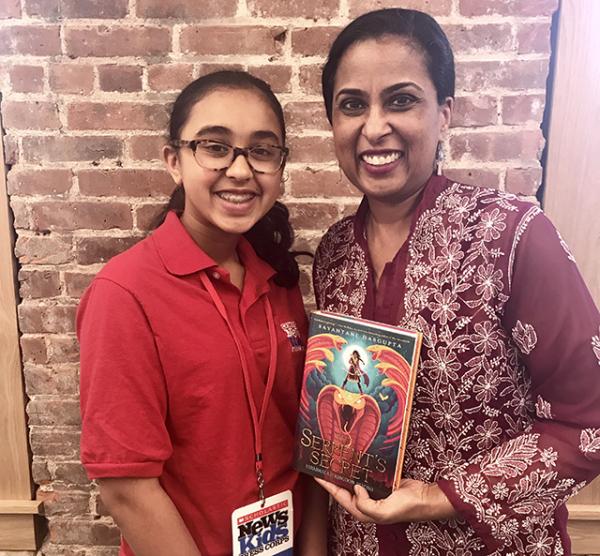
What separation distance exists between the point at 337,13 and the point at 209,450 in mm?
1158

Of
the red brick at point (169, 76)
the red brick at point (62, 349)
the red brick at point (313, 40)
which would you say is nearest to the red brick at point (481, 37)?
the red brick at point (313, 40)

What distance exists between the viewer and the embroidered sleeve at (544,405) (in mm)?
881

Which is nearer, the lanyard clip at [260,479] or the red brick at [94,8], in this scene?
the lanyard clip at [260,479]

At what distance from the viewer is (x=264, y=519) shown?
43.0 inches

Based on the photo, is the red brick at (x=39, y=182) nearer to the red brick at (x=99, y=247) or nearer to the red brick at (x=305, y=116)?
the red brick at (x=99, y=247)

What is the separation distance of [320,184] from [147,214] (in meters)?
0.51

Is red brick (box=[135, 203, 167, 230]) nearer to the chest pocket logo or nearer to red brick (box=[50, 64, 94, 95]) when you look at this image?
red brick (box=[50, 64, 94, 95])

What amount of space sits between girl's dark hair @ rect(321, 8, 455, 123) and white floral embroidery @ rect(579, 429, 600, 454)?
0.64m

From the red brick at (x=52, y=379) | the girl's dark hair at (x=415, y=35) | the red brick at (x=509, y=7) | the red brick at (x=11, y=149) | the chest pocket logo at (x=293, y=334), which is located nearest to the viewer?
the girl's dark hair at (x=415, y=35)

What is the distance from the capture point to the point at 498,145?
1.51 meters

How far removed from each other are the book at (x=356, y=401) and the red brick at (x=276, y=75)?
0.77m

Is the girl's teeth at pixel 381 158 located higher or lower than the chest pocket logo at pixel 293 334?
higher

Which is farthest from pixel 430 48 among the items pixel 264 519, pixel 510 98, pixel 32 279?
pixel 32 279

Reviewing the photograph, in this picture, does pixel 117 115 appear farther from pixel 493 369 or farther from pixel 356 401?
pixel 493 369
